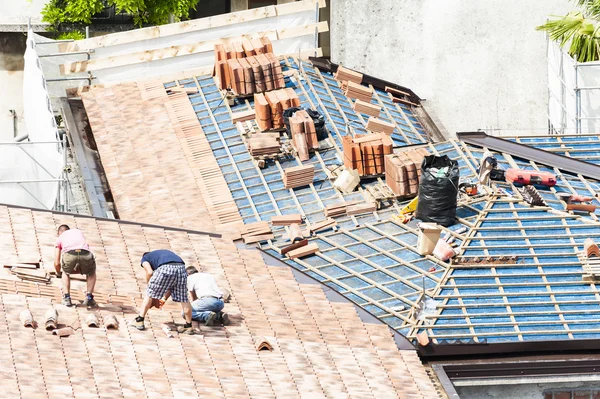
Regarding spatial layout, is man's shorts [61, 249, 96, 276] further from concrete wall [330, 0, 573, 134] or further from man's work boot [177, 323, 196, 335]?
concrete wall [330, 0, 573, 134]

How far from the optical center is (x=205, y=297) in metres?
32.9

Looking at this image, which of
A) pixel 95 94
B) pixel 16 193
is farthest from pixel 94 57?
pixel 16 193

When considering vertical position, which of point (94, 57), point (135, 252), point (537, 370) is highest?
point (94, 57)

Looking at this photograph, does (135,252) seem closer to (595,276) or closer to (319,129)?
(319,129)

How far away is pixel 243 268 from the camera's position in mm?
36438

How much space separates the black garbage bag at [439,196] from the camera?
3738 centimetres

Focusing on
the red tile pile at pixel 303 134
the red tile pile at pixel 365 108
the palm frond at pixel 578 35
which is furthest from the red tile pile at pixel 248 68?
the palm frond at pixel 578 35

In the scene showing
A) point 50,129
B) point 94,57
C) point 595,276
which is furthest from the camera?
point 94,57

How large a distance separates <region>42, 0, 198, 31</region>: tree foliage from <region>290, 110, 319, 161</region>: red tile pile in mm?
12423

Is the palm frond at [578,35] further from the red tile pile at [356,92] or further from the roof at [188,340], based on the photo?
the roof at [188,340]

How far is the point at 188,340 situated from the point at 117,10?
2339cm

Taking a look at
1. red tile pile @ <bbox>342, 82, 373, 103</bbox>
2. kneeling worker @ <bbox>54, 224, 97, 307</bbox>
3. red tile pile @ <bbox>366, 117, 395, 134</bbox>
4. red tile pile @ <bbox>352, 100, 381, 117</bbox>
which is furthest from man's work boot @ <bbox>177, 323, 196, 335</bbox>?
red tile pile @ <bbox>342, 82, 373, 103</bbox>

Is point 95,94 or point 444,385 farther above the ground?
point 95,94

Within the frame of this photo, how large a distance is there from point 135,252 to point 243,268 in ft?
8.76
